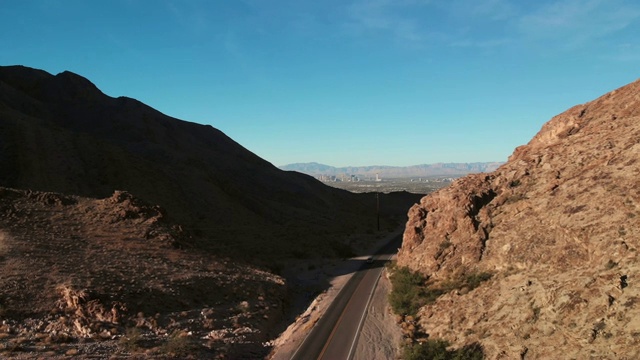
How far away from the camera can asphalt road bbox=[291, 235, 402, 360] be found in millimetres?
21562

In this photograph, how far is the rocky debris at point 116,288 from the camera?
68.7ft

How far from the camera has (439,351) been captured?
19578 mm

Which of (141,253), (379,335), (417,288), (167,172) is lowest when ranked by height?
(379,335)

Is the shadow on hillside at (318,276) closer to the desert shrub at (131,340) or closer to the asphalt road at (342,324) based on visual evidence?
the asphalt road at (342,324)

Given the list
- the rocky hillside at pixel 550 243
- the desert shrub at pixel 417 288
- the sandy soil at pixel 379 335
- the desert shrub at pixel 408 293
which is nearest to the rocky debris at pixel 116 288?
the sandy soil at pixel 379 335

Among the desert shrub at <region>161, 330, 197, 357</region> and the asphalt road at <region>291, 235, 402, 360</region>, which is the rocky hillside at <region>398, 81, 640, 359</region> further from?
the desert shrub at <region>161, 330, 197, 357</region>

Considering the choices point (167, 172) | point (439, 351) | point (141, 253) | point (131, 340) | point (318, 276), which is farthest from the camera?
point (167, 172)

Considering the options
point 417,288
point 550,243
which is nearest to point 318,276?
point 417,288

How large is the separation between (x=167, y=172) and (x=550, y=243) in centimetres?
5893

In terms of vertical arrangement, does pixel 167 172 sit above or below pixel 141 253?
above

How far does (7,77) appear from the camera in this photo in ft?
338

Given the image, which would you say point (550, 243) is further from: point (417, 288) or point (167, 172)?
point (167, 172)

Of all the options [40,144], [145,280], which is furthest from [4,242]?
[40,144]

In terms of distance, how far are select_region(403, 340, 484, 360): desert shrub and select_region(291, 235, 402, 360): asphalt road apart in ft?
10.5
